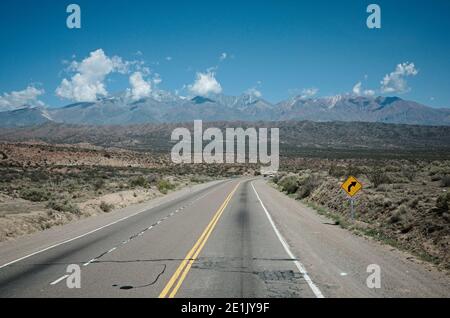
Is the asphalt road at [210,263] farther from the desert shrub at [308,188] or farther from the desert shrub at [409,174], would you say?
the desert shrub at [409,174]

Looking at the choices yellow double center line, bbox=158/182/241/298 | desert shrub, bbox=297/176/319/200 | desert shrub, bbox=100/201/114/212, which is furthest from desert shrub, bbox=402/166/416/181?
desert shrub, bbox=100/201/114/212

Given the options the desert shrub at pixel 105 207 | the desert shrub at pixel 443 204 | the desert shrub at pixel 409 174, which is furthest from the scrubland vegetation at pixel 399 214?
the desert shrub at pixel 105 207

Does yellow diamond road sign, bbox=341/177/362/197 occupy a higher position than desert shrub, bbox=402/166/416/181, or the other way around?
yellow diamond road sign, bbox=341/177/362/197

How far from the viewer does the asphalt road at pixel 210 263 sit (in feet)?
28.2

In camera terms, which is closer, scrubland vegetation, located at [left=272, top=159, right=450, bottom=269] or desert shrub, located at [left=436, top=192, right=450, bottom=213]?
scrubland vegetation, located at [left=272, top=159, right=450, bottom=269]

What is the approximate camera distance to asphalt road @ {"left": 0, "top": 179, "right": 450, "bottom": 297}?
339 inches

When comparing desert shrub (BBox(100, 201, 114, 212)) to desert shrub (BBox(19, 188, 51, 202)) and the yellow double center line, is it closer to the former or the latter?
desert shrub (BBox(19, 188, 51, 202))

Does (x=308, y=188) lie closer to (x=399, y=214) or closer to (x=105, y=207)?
(x=105, y=207)

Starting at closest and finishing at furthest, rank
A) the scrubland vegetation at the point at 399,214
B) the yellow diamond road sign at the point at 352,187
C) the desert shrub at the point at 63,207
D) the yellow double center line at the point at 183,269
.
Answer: the yellow double center line at the point at 183,269 < the scrubland vegetation at the point at 399,214 < the yellow diamond road sign at the point at 352,187 < the desert shrub at the point at 63,207

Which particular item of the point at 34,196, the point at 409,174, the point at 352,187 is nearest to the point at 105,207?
the point at 34,196

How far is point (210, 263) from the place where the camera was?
1102cm

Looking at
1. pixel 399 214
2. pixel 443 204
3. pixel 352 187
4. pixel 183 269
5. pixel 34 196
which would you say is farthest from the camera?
pixel 34 196

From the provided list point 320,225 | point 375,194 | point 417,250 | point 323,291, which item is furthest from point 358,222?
point 323,291

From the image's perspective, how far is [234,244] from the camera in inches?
548
